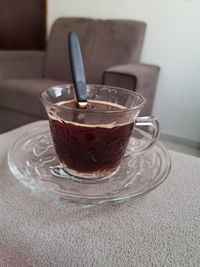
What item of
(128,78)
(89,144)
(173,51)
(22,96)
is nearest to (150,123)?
(89,144)

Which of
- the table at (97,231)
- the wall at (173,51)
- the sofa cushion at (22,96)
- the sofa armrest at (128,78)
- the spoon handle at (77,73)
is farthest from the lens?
the wall at (173,51)

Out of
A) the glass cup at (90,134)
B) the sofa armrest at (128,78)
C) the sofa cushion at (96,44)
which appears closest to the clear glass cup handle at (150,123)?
the glass cup at (90,134)

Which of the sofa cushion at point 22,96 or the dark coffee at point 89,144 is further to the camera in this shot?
the sofa cushion at point 22,96

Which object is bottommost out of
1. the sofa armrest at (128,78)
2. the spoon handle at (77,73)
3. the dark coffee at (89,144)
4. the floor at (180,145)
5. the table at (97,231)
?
the floor at (180,145)

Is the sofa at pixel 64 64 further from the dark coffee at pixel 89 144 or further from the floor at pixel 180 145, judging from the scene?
the dark coffee at pixel 89 144

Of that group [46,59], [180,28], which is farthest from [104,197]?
[46,59]

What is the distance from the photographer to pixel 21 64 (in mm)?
1885

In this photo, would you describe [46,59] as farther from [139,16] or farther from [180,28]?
[180,28]

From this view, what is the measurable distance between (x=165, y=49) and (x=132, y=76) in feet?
2.18

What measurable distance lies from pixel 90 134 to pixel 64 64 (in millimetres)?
1634

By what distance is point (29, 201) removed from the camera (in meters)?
0.39

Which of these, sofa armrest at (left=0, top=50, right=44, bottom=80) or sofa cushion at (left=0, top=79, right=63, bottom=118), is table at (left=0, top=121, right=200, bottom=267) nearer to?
sofa cushion at (left=0, top=79, right=63, bottom=118)

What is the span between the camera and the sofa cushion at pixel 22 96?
60.1 inches

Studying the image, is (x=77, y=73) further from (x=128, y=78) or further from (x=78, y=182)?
(x=128, y=78)
